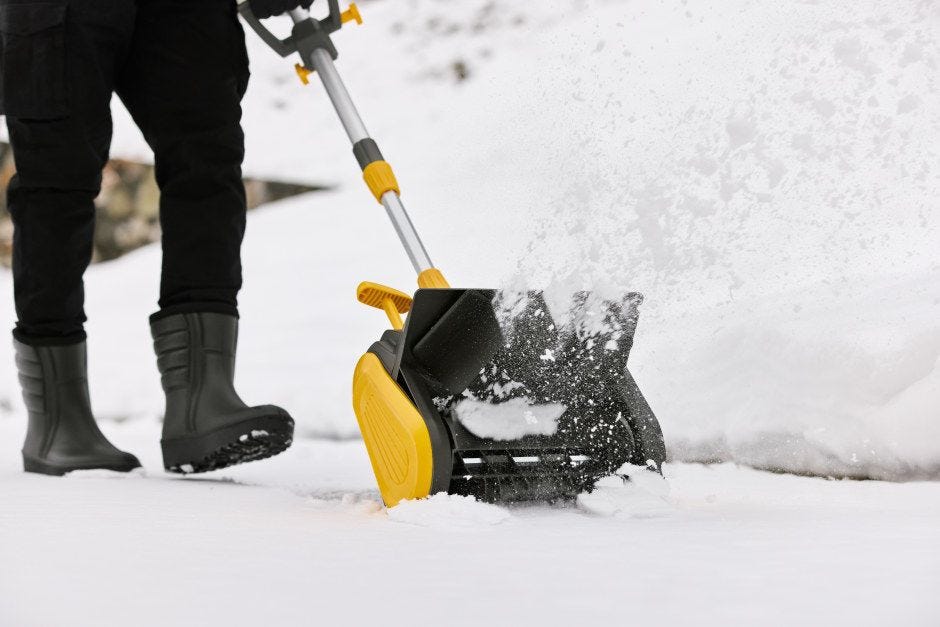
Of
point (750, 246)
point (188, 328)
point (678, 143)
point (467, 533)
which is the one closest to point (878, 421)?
point (750, 246)

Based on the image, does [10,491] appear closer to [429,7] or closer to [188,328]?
[188,328]

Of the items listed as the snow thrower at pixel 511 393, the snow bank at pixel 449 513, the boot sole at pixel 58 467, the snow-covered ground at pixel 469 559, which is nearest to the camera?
the snow-covered ground at pixel 469 559

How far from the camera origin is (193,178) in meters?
1.54

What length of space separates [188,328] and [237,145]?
34 cm

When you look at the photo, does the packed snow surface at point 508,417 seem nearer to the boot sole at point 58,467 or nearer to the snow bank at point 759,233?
the snow bank at point 759,233

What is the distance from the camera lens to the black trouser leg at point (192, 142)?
1533 mm

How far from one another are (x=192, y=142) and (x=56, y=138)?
0.69ft

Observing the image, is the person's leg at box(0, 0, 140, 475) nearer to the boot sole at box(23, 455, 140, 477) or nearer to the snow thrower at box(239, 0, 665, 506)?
the boot sole at box(23, 455, 140, 477)

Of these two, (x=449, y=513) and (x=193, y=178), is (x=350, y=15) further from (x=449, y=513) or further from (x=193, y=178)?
(x=449, y=513)

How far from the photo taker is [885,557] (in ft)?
2.44

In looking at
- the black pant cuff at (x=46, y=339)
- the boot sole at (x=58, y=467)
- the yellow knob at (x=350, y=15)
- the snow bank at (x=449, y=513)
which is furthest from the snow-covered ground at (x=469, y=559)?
the yellow knob at (x=350, y=15)

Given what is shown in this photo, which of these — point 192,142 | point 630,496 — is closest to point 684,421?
point 630,496

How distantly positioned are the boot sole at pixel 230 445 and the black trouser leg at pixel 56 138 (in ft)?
1.05

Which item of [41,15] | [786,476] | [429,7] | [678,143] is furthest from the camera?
[429,7]
